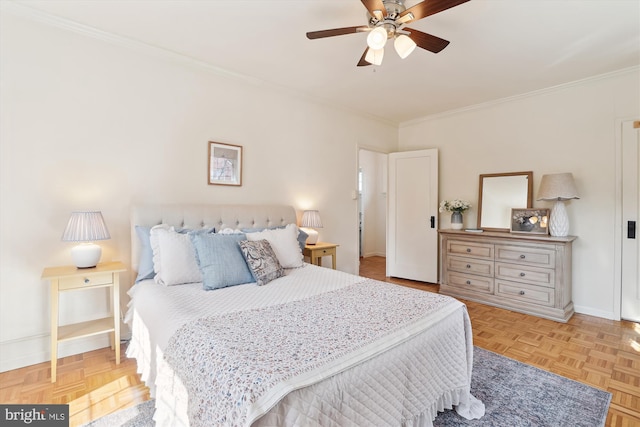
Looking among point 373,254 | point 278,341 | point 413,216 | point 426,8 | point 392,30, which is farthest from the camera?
point 373,254

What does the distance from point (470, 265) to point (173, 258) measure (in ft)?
11.3

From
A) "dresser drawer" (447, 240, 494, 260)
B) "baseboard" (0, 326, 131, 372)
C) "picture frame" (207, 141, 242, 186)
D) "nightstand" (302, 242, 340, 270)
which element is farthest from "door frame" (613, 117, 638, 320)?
"baseboard" (0, 326, 131, 372)

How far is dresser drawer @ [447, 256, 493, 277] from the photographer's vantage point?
3684 millimetres

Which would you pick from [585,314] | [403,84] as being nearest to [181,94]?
[403,84]

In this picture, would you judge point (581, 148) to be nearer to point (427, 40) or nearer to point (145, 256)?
point (427, 40)

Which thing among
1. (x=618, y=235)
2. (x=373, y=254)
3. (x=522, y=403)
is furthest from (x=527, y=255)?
(x=373, y=254)

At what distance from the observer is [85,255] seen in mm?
2232

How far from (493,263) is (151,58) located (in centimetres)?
425

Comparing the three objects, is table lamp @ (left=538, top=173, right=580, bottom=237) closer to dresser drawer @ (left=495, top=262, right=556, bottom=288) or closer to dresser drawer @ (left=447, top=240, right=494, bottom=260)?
dresser drawer @ (left=495, top=262, right=556, bottom=288)

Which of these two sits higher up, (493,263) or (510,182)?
(510,182)

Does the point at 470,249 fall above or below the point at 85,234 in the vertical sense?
below

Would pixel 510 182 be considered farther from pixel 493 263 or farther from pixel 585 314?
pixel 585 314

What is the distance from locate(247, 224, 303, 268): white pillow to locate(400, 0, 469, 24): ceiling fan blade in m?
1.91

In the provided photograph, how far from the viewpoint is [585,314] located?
3395mm
